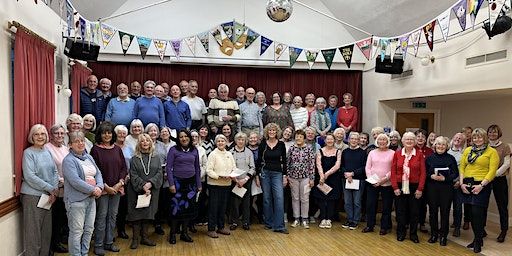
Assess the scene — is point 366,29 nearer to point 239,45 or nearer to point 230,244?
point 239,45

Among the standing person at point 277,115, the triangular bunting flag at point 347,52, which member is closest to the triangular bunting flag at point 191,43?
the standing person at point 277,115

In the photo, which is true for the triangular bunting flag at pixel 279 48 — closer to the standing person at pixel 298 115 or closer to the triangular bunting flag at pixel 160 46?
the standing person at pixel 298 115

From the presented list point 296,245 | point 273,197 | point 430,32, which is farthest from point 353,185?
point 430,32

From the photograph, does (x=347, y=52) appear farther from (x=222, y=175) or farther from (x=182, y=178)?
(x=182, y=178)

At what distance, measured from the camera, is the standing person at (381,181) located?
5.21 m

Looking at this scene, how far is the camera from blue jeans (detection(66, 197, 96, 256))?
12.3 feet

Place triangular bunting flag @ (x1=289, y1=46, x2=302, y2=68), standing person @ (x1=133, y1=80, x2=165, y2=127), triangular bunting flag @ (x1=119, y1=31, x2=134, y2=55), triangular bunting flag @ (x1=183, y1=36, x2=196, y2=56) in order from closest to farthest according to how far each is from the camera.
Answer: standing person @ (x1=133, y1=80, x2=165, y2=127), triangular bunting flag @ (x1=119, y1=31, x2=134, y2=55), triangular bunting flag @ (x1=289, y1=46, x2=302, y2=68), triangular bunting flag @ (x1=183, y1=36, x2=196, y2=56)

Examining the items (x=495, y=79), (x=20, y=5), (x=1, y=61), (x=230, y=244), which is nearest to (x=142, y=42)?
(x=20, y=5)

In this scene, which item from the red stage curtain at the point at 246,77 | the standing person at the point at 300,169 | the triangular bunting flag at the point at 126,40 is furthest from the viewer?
the red stage curtain at the point at 246,77

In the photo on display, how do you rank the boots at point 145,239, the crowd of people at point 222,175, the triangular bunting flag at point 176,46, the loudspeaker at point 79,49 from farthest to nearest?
1. the triangular bunting flag at point 176,46
2. the loudspeaker at point 79,49
3. the boots at point 145,239
4. the crowd of people at point 222,175

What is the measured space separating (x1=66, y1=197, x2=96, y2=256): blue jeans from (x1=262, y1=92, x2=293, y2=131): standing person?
3.19m

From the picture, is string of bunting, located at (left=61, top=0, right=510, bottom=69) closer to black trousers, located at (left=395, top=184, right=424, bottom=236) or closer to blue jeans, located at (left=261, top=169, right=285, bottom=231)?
black trousers, located at (left=395, top=184, right=424, bottom=236)

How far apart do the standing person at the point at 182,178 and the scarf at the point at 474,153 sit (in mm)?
3106

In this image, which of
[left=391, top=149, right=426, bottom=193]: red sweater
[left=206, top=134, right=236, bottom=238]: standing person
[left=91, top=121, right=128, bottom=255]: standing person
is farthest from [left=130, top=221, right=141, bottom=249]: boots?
[left=391, top=149, right=426, bottom=193]: red sweater
